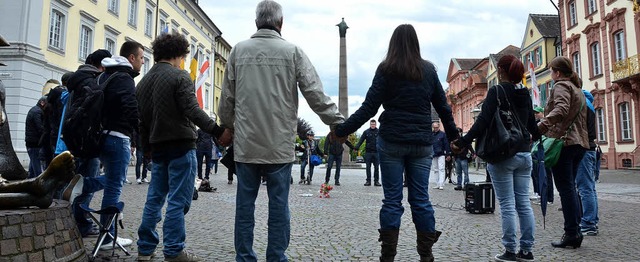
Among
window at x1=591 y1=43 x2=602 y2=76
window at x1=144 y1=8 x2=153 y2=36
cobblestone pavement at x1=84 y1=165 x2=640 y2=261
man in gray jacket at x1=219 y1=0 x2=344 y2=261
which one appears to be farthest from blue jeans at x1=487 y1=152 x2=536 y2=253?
window at x1=144 y1=8 x2=153 y2=36

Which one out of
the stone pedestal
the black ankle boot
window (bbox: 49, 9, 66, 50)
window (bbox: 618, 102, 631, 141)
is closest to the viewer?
the stone pedestal

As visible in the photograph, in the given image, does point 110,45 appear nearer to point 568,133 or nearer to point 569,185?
point 568,133

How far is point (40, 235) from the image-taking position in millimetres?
3000

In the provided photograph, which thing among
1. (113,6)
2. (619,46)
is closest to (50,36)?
(113,6)

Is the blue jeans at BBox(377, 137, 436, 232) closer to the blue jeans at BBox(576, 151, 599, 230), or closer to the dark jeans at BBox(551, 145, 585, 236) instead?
the dark jeans at BBox(551, 145, 585, 236)

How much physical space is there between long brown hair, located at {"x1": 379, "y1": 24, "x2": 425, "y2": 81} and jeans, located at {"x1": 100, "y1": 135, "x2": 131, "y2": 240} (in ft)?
7.66

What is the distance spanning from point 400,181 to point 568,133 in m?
2.28

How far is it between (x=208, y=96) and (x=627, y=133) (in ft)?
121

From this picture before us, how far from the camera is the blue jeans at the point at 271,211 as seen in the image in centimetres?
326

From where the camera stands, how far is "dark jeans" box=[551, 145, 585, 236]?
4695mm

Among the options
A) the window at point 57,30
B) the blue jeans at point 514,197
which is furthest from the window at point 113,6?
the blue jeans at point 514,197

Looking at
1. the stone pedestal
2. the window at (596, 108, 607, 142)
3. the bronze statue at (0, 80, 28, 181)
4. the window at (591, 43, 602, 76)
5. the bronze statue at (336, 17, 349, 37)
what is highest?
the bronze statue at (336, 17, 349, 37)

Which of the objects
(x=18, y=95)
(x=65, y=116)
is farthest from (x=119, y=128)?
(x=18, y=95)

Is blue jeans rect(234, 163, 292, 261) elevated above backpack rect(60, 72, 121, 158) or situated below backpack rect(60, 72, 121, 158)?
below
